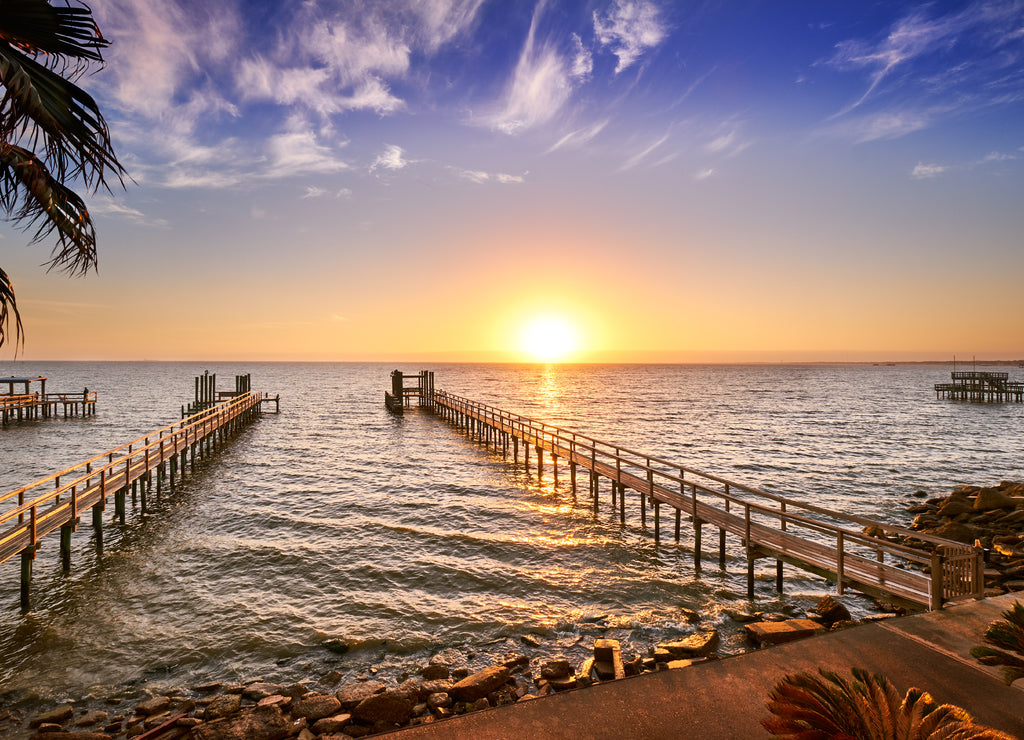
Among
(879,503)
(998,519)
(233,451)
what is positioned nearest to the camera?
(998,519)

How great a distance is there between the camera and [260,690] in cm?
850

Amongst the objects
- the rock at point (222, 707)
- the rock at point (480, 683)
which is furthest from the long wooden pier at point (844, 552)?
the rock at point (222, 707)

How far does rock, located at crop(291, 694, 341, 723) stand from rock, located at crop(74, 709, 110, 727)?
9.29 feet

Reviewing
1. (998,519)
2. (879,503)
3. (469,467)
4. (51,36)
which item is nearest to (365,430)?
(469,467)

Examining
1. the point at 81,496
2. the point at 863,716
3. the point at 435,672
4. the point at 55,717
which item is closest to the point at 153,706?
the point at 55,717

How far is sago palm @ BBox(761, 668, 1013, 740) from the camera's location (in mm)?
3750

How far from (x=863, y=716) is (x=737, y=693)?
1.62 m

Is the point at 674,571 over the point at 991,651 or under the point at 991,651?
under

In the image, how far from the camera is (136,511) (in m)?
20.3

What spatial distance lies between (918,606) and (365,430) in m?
39.8

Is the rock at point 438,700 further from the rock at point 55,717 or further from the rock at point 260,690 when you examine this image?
the rock at point 55,717

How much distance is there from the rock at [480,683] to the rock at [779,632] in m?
4.06

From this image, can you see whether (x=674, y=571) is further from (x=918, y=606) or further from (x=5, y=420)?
(x=5, y=420)

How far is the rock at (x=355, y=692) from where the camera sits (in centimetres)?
789
